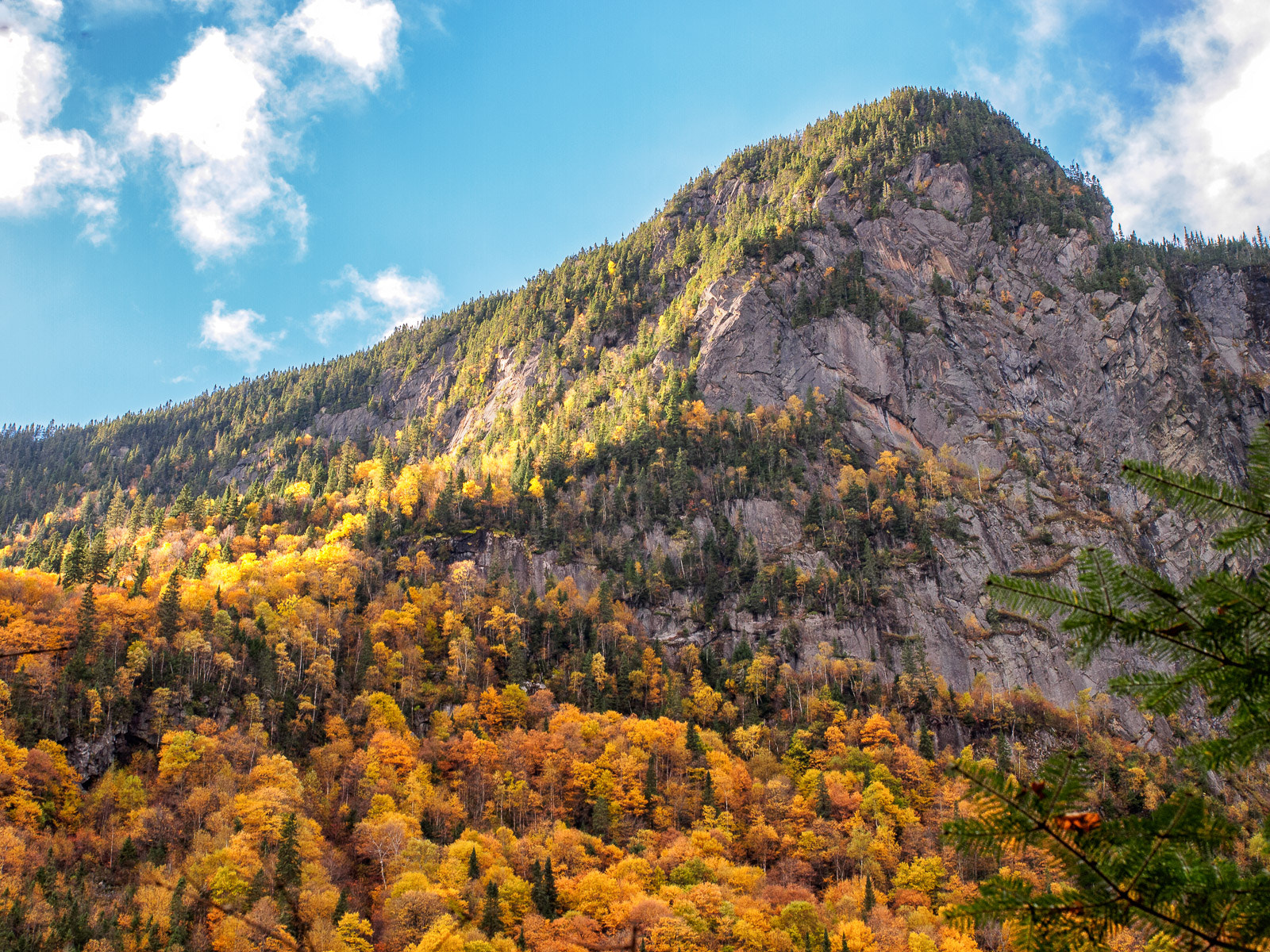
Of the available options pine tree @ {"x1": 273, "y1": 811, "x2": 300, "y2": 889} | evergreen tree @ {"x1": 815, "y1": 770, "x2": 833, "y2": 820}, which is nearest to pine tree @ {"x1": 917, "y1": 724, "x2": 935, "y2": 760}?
evergreen tree @ {"x1": 815, "y1": 770, "x2": 833, "y2": 820}

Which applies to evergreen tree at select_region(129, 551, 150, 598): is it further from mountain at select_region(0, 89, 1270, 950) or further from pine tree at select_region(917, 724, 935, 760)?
pine tree at select_region(917, 724, 935, 760)

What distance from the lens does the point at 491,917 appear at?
2512 inches

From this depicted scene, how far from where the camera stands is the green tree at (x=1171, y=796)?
586 cm

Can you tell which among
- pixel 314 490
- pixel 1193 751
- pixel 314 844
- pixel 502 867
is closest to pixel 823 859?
pixel 502 867

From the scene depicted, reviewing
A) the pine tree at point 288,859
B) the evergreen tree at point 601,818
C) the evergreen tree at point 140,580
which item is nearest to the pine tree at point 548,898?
the evergreen tree at point 601,818

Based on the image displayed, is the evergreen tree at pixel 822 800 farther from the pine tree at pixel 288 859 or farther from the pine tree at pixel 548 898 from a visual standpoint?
the pine tree at pixel 288 859

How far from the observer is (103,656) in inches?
3393

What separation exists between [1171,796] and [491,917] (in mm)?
67850

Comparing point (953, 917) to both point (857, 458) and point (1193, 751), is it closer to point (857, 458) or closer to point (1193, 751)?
point (1193, 751)

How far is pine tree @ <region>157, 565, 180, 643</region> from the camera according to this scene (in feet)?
316

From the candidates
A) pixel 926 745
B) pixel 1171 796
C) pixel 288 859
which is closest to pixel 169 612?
pixel 288 859

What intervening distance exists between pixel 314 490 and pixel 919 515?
126471 millimetres

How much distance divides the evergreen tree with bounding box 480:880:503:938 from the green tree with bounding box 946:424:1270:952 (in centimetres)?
6641

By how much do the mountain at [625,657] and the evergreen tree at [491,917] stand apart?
1.16 feet
